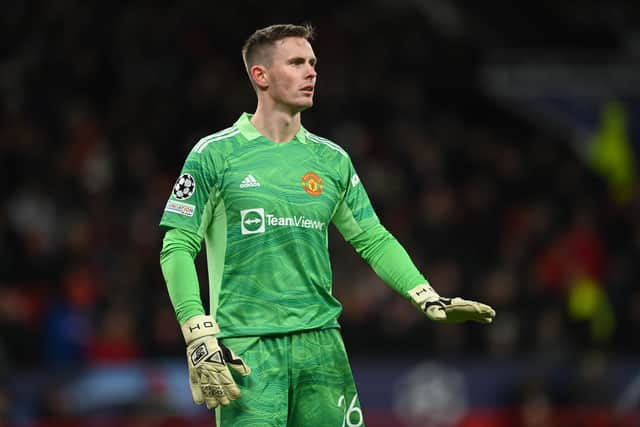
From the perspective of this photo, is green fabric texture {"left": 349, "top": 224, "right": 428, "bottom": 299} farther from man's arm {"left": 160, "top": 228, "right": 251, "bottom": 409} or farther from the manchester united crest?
man's arm {"left": 160, "top": 228, "right": 251, "bottom": 409}

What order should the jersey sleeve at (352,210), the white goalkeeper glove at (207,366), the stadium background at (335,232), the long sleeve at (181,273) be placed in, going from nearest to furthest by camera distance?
the white goalkeeper glove at (207,366) → the long sleeve at (181,273) → the jersey sleeve at (352,210) → the stadium background at (335,232)

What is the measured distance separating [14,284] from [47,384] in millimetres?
1213

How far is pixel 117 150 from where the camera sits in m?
14.1

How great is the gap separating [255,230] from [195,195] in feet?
1.06

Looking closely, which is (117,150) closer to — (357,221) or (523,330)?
(523,330)

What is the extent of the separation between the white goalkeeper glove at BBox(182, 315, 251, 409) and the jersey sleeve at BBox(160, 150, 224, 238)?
469 millimetres

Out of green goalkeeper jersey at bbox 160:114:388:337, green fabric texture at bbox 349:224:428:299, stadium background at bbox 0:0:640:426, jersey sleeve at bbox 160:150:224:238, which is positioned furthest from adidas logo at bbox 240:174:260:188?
stadium background at bbox 0:0:640:426

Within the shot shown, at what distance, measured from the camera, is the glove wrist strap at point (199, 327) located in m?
5.59

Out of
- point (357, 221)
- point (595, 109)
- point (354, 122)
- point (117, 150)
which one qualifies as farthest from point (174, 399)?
point (595, 109)

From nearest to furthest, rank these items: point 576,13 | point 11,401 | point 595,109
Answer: point 11,401 < point 595,109 < point 576,13

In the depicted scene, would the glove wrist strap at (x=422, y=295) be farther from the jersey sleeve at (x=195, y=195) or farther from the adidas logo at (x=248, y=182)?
the jersey sleeve at (x=195, y=195)

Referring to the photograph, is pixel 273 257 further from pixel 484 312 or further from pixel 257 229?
pixel 484 312

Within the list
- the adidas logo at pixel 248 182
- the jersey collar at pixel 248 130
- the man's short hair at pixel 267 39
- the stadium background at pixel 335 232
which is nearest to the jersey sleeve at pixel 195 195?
the adidas logo at pixel 248 182

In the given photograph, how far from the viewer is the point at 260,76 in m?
6.18
